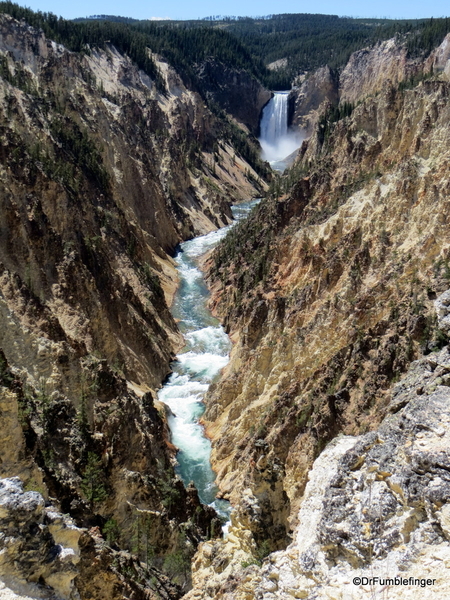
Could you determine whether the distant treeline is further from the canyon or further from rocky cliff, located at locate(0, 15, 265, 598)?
the canyon

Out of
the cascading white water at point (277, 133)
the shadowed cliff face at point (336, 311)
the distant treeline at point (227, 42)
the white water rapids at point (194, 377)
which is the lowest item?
the white water rapids at point (194, 377)

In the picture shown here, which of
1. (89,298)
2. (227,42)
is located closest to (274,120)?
(227,42)

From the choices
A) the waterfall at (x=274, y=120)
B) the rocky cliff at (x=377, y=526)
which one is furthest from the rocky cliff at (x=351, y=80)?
the rocky cliff at (x=377, y=526)

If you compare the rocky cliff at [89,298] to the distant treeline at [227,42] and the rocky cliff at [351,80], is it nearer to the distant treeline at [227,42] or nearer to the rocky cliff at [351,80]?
the distant treeline at [227,42]

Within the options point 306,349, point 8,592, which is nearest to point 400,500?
point 8,592

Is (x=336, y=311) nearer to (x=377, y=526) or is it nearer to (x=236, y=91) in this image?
(x=377, y=526)
